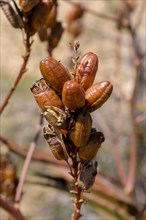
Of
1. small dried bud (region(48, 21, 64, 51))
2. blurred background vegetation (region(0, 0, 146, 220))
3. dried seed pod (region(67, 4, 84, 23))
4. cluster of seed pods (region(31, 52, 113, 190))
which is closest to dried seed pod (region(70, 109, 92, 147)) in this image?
cluster of seed pods (region(31, 52, 113, 190))

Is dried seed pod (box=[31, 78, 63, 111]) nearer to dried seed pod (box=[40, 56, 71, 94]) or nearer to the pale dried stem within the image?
dried seed pod (box=[40, 56, 71, 94])

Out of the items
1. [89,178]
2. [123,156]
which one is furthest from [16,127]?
[89,178]

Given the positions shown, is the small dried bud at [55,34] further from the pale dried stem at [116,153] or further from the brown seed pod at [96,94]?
the pale dried stem at [116,153]

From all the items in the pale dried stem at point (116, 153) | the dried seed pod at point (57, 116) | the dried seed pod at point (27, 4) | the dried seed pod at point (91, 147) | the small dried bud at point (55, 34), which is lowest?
the pale dried stem at point (116, 153)

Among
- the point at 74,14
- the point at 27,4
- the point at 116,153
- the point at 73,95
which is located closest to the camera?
the point at 73,95

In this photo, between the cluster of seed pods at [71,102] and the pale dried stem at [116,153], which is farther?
the pale dried stem at [116,153]

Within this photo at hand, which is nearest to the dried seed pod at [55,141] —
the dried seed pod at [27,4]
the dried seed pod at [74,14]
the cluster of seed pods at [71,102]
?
the cluster of seed pods at [71,102]

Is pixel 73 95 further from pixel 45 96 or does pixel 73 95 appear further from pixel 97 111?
pixel 97 111

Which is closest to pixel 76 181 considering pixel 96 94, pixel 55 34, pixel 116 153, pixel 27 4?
pixel 96 94
